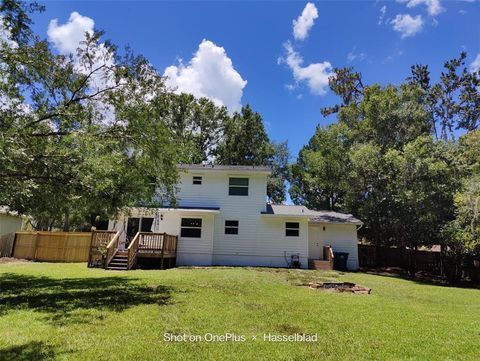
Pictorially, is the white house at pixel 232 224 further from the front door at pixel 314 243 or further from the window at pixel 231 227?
the front door at pixel 314 243

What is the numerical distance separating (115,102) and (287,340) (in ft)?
23.3

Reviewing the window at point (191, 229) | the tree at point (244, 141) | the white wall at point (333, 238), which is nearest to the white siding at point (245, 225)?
the window at point (191, 229)

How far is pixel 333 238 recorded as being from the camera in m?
20.4

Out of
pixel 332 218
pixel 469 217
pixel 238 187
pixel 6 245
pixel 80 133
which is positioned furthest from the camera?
pixel 6 245

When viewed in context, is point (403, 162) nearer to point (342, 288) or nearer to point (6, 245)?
point (342, 288)

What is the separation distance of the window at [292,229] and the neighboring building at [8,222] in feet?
58.7

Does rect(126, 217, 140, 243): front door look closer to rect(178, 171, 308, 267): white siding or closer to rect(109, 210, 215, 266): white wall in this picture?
rect(109, 210, 215, 266): white wall

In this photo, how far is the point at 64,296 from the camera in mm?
8258

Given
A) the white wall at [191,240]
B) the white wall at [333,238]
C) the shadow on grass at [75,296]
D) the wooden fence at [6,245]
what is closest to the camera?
the shadow on grass at [75,296]

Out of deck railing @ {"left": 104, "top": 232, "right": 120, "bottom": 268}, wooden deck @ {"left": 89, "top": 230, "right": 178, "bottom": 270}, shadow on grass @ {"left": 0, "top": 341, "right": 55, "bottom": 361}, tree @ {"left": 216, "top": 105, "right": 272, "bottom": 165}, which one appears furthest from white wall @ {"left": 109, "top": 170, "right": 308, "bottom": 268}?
shadow on grass @ {"left": 0, "top": 341, "right": 55, "bottom": 361}

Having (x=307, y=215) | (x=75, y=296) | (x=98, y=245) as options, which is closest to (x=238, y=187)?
(x=307, y=215)

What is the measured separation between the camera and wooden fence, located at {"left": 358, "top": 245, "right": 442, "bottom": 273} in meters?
19.5

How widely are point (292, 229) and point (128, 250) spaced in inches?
351

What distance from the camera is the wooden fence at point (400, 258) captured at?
1947 cm
